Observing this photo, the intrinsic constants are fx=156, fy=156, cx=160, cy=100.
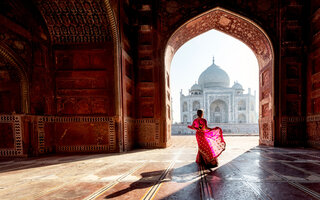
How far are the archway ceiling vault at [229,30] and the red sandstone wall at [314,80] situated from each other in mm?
1119

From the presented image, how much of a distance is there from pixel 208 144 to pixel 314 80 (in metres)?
4.74

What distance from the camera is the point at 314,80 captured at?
16.0ft

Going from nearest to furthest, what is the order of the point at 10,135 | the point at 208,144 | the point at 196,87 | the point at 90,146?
the point at 208,144 → the point at 10,135 → the point at 90,146 → the point at 196,87

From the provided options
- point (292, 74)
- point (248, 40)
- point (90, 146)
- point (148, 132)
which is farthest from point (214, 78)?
point (90, 146)

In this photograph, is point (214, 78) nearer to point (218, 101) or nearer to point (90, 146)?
point (218, 101)

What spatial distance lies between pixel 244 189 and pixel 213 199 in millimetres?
478

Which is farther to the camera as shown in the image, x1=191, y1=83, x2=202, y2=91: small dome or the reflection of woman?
x1=191, y1=83, x2=202, y2=91: small dome

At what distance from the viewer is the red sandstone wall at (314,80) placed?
474cm

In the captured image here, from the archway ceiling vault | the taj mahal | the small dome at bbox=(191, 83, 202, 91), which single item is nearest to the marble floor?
the archway ceiling vault

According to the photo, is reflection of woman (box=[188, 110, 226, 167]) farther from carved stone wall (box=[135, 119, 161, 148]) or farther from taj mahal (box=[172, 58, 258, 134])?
taj mahal (box=[172, 58, 258, 134])

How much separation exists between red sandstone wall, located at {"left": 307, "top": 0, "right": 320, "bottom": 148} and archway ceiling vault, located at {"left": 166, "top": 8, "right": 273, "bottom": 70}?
1119 millimetres

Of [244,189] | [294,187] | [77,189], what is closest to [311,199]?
[294,187]

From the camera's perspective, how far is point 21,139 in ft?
12.9

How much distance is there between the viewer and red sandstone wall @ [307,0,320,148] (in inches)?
187
